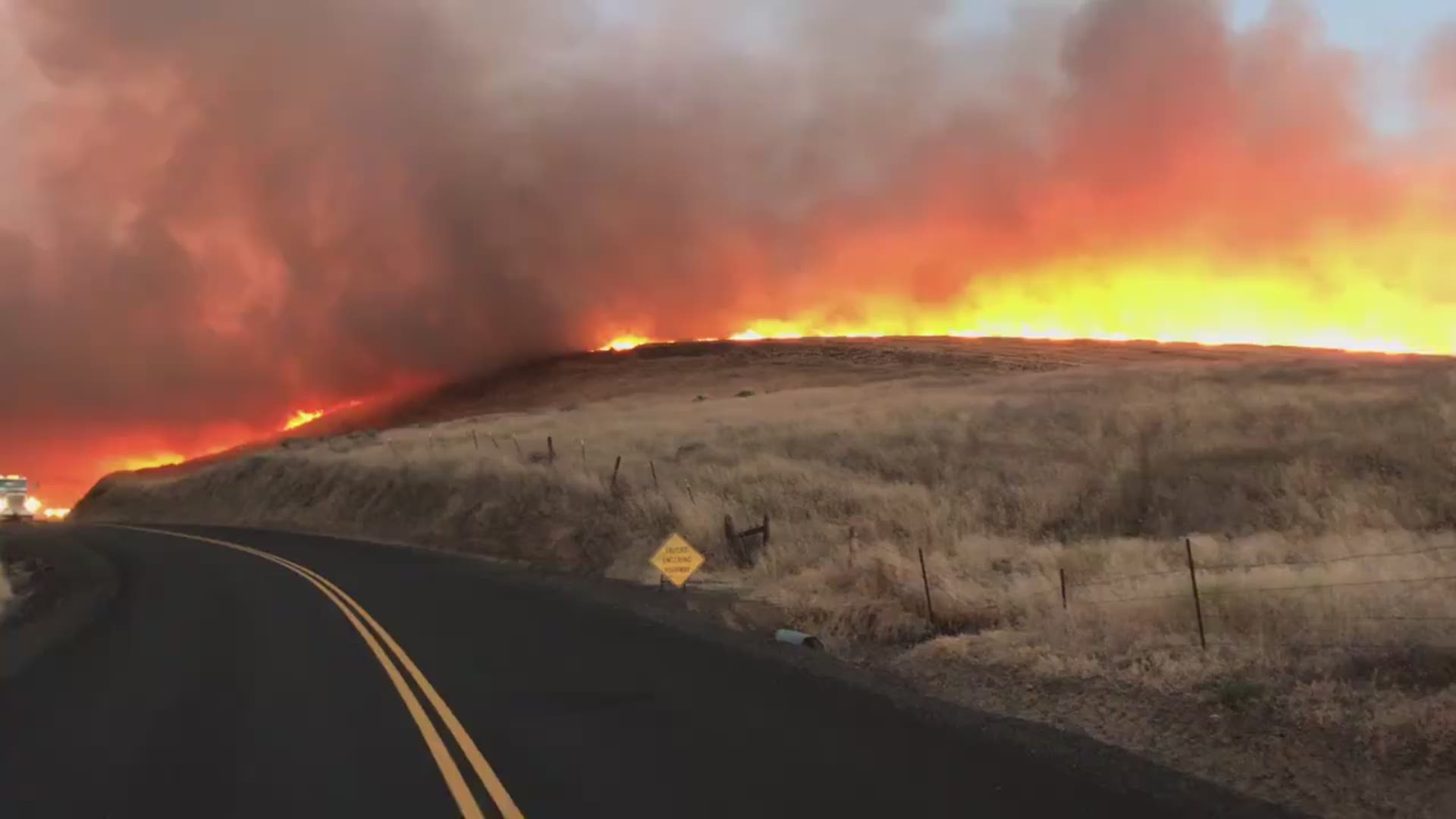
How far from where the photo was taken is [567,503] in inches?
1022

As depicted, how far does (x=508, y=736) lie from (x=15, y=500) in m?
69.0

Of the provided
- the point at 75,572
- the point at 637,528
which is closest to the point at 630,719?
the point at 637,528

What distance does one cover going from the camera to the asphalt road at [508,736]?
6191 mm

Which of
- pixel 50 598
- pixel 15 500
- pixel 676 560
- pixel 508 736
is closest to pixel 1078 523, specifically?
pixel 676 560

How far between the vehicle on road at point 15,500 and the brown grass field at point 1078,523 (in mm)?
15871

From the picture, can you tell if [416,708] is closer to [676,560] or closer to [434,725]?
[434,725]

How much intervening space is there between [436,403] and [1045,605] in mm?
95942

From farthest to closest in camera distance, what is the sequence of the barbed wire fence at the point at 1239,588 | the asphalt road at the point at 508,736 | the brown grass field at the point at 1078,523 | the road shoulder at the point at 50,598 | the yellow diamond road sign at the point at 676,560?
the yellow diamond road sign at the point at 676,560 → the road shoulder at the point at 50,598 → the barbed wire fence at the point at 1239,588 → the brown grass field at the point at 1078,523 → the asphalt road at the point at 508,736

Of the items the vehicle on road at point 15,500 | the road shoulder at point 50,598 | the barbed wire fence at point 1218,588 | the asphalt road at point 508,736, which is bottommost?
the asphalt road at point 508,736

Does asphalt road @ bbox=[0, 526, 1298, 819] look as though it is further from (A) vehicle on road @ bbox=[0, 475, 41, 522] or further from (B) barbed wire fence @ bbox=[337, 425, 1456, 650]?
(A) vehicle on road @ bbox=[0, 475, 41, 522]

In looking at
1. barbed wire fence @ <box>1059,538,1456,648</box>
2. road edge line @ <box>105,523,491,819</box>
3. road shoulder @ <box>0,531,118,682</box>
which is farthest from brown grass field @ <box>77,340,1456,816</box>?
road shoulder @ <box>0,531,118,682</box>

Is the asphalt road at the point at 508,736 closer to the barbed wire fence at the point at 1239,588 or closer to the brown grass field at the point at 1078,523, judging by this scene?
the brown grass field at the point at 1078,523

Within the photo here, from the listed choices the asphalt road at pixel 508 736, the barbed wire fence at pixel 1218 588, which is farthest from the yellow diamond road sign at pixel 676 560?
the barbed wire fence at pixel 1218 588

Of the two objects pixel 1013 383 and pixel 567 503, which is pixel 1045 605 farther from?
pixel 1013 383
